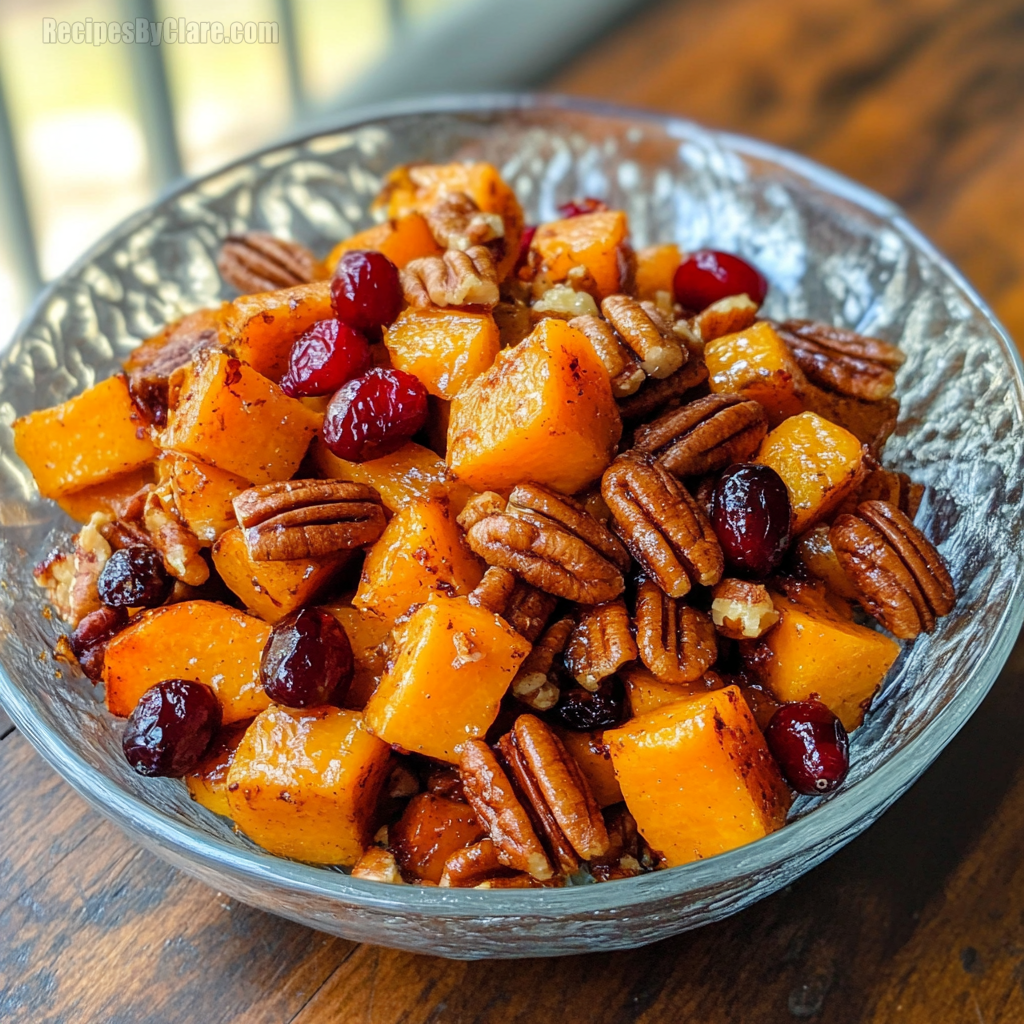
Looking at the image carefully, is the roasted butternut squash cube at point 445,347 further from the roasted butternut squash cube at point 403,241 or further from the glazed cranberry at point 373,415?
the roasted butternut squash cube at point 403,241

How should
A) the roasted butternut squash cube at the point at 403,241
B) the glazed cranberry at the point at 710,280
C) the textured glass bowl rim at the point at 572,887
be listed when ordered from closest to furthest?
the textured glass bowl rim at the point at 572,887 → the roasted butternut squash cube at the point at 403,241 → the glazed cranberry at the point at 710,280

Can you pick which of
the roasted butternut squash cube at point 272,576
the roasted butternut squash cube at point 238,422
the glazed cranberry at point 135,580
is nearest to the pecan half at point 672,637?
the roasted butternut squash cube at point 272,576

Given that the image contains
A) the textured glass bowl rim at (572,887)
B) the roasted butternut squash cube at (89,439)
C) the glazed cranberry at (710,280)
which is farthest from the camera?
the glazed cranberry at (710,280)

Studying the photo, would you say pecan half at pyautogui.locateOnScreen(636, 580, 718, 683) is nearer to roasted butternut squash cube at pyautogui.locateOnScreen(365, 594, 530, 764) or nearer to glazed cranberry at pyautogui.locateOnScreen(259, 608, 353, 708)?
roasted butternut squash cube at pyautogui.locateOnScreen(365, 594, 530, 764)

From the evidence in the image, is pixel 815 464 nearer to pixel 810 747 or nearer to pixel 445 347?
pixel 810 747

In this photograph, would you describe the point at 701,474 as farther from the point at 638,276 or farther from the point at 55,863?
the point at 55,863

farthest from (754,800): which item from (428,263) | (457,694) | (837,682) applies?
(428,263)

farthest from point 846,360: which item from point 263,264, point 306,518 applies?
point 263,264
